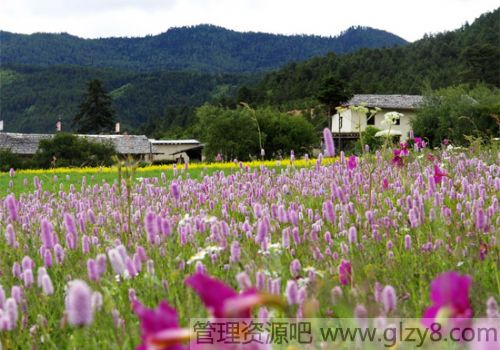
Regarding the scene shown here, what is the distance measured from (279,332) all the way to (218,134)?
161 feet

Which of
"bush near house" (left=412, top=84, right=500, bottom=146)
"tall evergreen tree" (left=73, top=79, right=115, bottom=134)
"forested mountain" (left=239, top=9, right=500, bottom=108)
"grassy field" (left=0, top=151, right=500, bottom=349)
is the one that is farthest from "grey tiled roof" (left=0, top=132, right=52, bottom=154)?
"grassy field" (left=0, top=151, right=500, bottom=349)

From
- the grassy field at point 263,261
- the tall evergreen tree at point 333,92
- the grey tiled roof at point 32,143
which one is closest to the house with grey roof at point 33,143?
the grey tiled roof at point 32,143

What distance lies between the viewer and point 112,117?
122m

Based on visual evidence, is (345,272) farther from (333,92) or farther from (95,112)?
(95,112)

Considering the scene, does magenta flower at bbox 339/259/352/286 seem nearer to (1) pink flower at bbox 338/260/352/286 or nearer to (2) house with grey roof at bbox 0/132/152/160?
(1) pink flower at bbox 338/260/352/286

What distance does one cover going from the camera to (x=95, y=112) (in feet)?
391

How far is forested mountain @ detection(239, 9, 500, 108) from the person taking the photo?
100338 millimetres

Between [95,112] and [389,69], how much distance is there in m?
57.6

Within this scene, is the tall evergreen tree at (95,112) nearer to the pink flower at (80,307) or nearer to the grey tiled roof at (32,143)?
the grey tiled roof at (32,143)

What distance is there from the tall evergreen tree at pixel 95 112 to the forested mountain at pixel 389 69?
94.2ft

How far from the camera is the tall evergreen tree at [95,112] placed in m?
118

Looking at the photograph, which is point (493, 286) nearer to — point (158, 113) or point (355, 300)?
point (355, 300)

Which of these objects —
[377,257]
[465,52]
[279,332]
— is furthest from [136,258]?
[465,52]

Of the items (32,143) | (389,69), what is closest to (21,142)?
(32,143)
